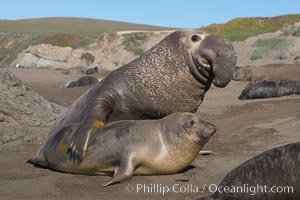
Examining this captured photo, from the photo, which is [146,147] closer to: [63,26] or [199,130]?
[199,130]

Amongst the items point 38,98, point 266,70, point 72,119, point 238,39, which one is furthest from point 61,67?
point 72,119

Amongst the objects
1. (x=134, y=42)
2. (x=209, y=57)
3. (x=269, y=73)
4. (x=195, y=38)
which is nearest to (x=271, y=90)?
(x=269, y=73)

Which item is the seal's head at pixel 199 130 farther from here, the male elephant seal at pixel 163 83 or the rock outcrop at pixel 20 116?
the rock outcrop at pixel 20 116

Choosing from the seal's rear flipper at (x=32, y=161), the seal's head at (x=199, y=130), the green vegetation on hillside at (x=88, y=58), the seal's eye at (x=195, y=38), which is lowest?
the green vegetation on hillside at (x=88, y=58)

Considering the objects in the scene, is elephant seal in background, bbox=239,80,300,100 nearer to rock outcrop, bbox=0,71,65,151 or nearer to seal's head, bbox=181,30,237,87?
rock outcrop, bbox=0,71,65,151

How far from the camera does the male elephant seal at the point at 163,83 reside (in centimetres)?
728

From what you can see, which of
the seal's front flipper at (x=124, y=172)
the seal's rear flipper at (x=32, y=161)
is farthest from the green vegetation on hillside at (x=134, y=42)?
the seal's front flipper at (x=124, y=172)

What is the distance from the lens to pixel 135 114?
7461 millimetres

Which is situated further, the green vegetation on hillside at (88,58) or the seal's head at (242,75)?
the green vegetation on hillside at (88,58)

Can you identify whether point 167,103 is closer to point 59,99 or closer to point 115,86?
point 115,86

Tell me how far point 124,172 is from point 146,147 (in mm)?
356

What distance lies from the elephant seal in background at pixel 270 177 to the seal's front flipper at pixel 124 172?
57.7 inches

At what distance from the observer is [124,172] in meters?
6.13

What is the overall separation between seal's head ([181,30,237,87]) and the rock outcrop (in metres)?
3.32
